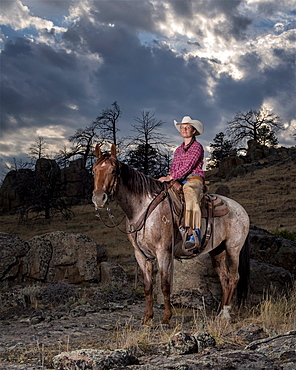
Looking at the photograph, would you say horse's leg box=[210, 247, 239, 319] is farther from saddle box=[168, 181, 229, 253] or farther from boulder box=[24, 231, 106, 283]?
boulder box=[24, 231, 106, 283]

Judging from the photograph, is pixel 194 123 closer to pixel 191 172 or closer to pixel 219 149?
pixel 191 172

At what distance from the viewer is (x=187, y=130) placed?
6.48m

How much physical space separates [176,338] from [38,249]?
25.1 ft

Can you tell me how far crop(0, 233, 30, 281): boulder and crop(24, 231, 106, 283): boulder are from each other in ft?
0.62

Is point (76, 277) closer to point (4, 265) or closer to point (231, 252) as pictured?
point (4, 265)

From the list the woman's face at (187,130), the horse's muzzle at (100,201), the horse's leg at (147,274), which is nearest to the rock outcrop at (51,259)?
the horse's leg at (147,274)

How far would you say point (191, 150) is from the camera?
20.8 ft

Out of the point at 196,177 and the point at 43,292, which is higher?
the point at 196,177

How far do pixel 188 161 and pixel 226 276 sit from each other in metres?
2.27

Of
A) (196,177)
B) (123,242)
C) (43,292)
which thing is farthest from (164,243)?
(123,242)

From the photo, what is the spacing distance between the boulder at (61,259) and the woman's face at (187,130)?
6032mm

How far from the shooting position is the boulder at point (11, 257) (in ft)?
34.3

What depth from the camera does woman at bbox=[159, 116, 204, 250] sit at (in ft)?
20.3

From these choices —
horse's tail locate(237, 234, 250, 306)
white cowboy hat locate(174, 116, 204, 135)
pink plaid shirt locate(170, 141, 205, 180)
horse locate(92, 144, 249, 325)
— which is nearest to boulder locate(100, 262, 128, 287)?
horse's tail locate(237, 234, 250, 306)
